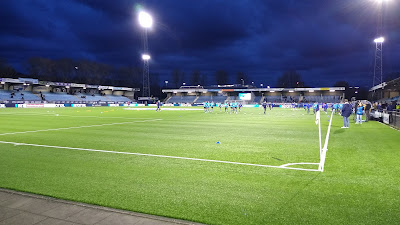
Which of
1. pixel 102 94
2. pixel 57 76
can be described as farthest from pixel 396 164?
pixel 57 76

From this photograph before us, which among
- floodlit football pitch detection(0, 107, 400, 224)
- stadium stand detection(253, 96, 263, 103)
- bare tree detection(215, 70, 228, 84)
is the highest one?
bare tree detection(215, 70, 228, 84)

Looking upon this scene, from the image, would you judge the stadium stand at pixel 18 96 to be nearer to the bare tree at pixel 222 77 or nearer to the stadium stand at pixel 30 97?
the stadium stand at pixel 30 97

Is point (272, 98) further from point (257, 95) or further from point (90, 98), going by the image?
point (90, 98)

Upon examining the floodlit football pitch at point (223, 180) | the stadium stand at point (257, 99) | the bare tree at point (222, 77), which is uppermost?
the bare tree at point (222, 77)

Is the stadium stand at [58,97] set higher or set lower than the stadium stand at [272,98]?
higher

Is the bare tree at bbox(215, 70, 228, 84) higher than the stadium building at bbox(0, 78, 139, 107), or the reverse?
the bare tree at bbox(215, 70, 228, 84)

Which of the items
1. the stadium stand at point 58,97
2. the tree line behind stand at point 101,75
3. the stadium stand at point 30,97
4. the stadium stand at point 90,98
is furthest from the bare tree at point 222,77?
the stadium stand at point 30,97

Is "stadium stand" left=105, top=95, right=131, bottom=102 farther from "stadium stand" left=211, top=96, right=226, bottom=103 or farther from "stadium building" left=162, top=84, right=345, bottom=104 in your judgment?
"stadium stand" left=211, top=96, right=226, bottom=103

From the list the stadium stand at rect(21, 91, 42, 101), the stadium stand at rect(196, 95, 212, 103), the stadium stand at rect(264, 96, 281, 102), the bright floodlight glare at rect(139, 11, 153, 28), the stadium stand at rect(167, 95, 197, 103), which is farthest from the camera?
the stadium stand at rect(167, 95, 197, 103)

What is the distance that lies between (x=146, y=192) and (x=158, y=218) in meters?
1.35

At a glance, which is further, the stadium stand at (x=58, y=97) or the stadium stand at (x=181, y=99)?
the stadium stand at (x=181, y=99)

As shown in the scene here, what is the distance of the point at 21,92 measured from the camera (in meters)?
77.3

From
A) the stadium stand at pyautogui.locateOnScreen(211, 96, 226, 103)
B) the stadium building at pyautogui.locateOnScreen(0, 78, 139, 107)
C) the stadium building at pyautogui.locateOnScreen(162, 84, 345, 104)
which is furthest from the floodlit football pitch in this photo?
the stadium stand at pyautogui.locateOnScreen(211, 96, 226, 103)

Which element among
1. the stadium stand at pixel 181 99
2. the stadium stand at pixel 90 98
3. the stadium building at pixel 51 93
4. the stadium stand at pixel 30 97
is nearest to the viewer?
the stadium building at pixel 51 93
